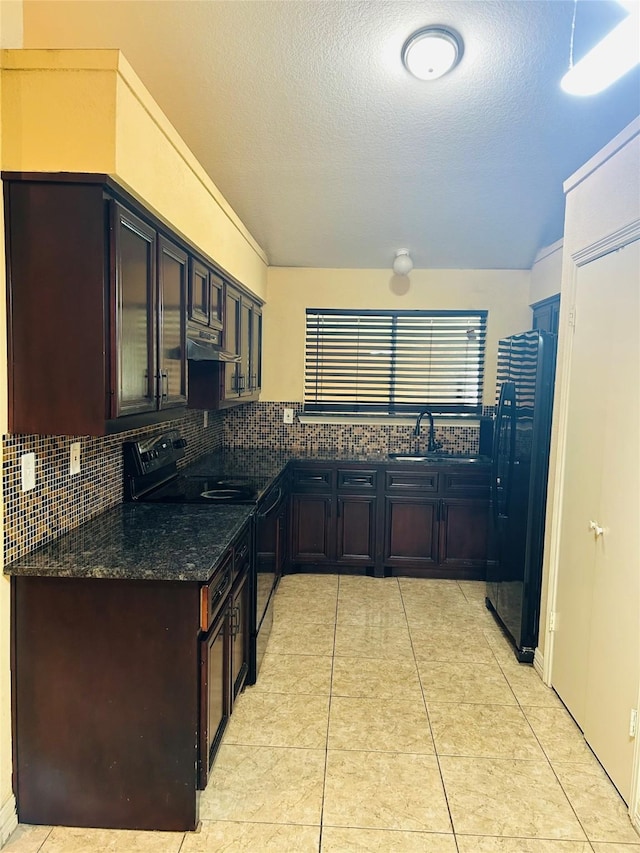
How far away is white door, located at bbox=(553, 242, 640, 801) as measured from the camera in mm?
2102

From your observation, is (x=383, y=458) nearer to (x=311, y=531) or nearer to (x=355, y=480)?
(x=355, y=480)

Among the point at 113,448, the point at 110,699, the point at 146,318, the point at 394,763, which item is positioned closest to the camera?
the point at 110,699

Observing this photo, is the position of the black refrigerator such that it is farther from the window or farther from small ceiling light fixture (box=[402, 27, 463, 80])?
small ceiling light fixture (box=[402, 27, 463, 80])

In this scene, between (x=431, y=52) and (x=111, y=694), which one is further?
(x=431, y=52)

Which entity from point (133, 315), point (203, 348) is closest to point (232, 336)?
point (203, 348)

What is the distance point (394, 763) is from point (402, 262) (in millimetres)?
3342

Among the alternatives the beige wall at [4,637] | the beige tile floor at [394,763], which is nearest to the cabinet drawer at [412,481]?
the beige tile floor at [394,763]

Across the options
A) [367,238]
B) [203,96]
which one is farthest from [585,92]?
[367,238]

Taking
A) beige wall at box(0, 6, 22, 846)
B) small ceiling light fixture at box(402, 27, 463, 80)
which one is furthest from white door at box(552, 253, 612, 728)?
beige wall at box(0, 6, 22, 846)

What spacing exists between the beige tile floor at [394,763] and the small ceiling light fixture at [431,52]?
2924mm

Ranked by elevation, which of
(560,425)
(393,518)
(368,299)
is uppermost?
(368,299)

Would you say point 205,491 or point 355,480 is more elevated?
point 205,491

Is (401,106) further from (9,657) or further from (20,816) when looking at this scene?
(20,816)

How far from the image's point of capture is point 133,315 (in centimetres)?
200
